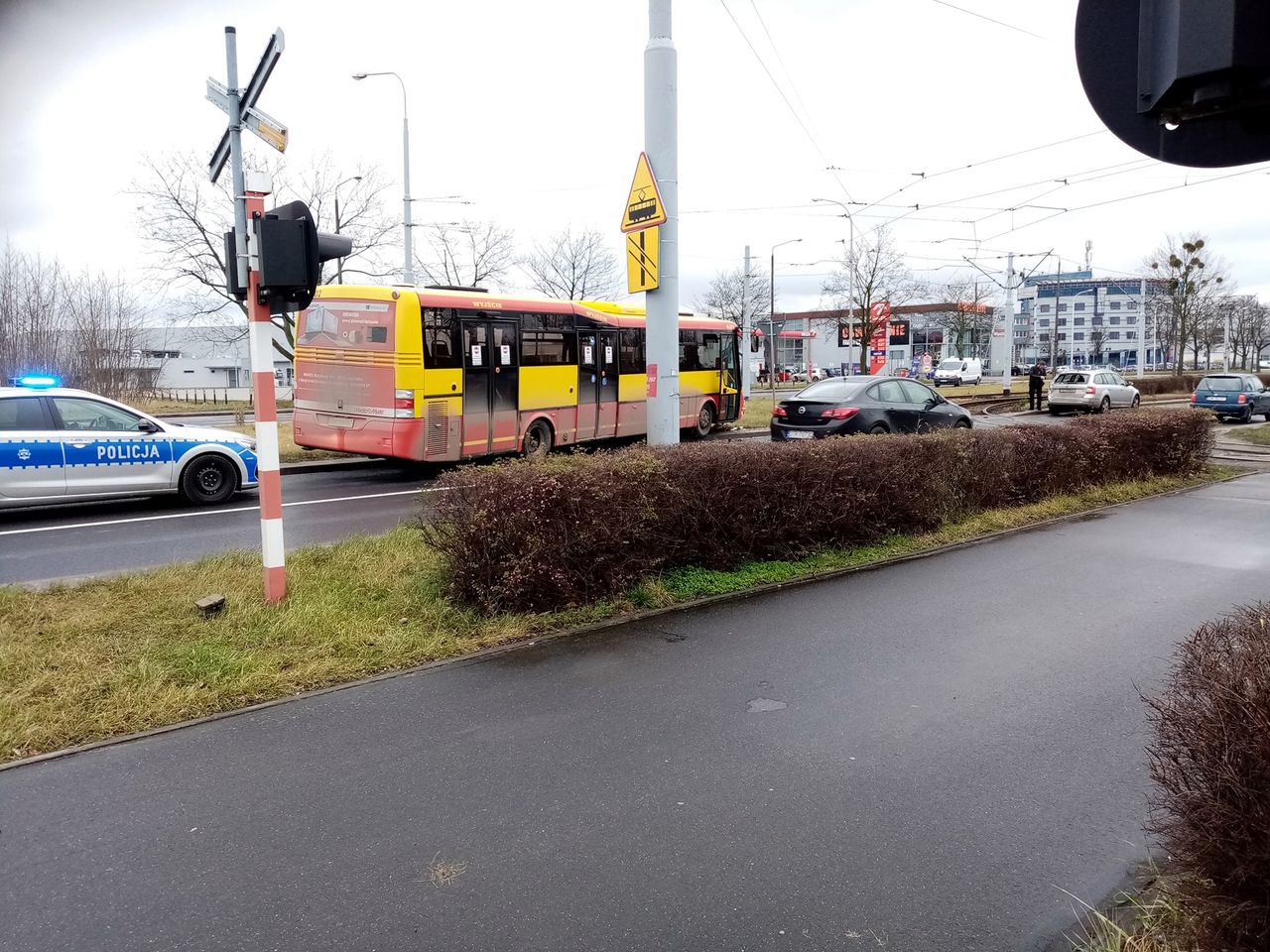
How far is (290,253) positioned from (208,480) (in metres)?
7.01

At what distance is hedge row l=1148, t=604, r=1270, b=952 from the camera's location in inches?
81.7

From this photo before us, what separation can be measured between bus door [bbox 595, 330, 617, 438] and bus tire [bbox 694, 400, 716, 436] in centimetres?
359

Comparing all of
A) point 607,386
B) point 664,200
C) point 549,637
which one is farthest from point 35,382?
point 607,386

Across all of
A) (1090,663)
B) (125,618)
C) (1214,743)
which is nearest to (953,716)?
(1090,663)

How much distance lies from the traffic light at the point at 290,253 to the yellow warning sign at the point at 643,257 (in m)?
3.99

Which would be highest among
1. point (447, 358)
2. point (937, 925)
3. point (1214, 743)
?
point (447, 358)

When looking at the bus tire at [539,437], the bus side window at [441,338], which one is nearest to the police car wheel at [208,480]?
the bus side window at [441,338]

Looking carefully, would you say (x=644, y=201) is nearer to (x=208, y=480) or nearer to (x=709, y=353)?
(x=208, y=480)

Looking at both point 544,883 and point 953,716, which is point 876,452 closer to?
point 953,716

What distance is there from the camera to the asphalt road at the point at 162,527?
8.13 m

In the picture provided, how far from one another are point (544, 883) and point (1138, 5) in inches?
118

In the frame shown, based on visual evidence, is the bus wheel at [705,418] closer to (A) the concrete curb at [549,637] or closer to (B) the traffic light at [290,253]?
(A) the concrete curb at [549,637]

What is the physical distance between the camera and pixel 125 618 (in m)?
5.65

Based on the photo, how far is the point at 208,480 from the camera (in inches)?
456
